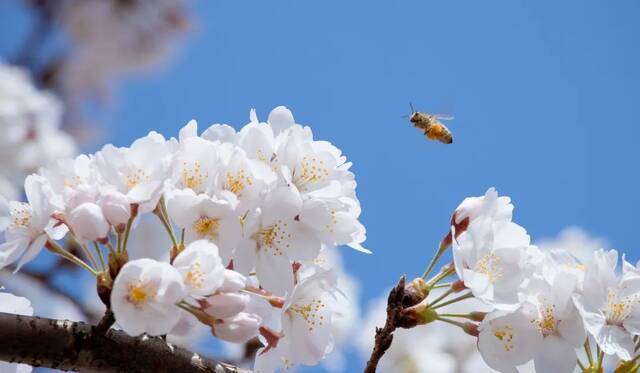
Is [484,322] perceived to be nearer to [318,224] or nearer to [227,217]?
[318,224]

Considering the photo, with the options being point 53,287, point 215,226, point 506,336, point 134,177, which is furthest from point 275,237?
point 53,287

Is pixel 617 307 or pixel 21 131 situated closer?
pixel 617 307

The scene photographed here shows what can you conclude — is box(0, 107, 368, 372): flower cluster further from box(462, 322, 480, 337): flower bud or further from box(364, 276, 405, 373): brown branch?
box(462, 322, 480, 337): flower bud

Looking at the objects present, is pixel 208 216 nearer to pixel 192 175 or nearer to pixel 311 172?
pixel 192 175

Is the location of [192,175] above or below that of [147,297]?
above

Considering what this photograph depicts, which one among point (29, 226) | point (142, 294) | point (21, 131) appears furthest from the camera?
point (21, 131)

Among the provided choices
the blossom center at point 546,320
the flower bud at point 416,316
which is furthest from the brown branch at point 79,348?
the blossom center at point 546,320

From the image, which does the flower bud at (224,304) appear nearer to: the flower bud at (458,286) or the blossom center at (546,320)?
→ the flower bud at (458,286)
